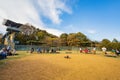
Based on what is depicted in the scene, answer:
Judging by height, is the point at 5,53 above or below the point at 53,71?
above

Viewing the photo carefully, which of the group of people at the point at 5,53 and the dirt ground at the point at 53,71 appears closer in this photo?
the dirt ground at the point at 53,71

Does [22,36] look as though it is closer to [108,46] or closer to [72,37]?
[72,37]

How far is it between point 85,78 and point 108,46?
5411cm

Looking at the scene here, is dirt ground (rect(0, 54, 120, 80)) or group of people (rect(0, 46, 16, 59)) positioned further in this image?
group of people (rect(0, 46, 16, 59))

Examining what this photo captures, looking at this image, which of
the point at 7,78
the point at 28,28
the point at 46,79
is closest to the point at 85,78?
the point at 46,79

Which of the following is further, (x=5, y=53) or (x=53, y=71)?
(x=5, y=53)

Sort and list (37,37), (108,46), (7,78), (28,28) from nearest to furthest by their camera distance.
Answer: (7,78)
(28,28)
(108,46)
(37,37)

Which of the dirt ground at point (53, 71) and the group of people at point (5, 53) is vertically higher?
the group of people at point (5, 53)

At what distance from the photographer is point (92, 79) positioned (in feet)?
35.8

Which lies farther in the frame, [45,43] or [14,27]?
[45,43]

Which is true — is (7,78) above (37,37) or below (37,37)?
below

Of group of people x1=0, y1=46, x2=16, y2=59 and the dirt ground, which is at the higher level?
group of people x1=0, y1=46, x2=16, y2=59

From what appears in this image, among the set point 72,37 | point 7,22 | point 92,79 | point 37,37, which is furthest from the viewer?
point 72,37

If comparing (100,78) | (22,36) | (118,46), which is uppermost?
(22,36)
